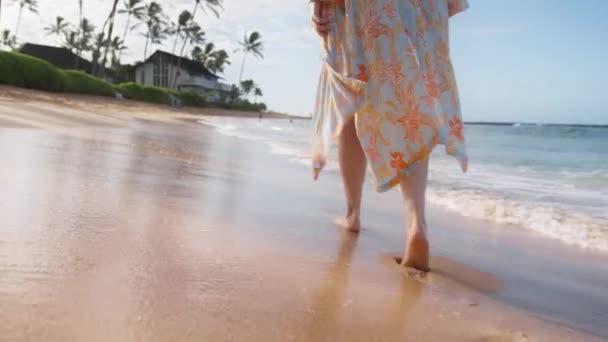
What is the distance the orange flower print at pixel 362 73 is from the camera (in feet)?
5.43

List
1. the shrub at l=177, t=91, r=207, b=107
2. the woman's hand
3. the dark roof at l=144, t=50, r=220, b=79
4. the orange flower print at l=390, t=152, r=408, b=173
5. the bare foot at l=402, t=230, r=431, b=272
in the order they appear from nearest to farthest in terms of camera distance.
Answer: the bare foot at l=402, t=230, r=431, b=272 → the orange flower print at l=390, t=152, r=408, b=173 → the woman's hand → the shrub at l=177, t=91, r=207, b=107 → the dark roof at l=144, t=50, r=220, b=79

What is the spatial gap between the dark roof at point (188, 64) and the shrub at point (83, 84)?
84.7ft

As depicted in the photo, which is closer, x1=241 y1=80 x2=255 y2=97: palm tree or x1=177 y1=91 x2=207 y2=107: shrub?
x1=177 y1=91 x2=207 y2=107: shrub

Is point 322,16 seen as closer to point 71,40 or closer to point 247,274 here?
point 247,274

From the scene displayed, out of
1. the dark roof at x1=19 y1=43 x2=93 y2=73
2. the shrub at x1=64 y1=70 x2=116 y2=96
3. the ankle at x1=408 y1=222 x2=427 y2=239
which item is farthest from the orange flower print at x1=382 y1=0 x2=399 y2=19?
the dark roof at x1=19 y1=43 x2=93 y2=73

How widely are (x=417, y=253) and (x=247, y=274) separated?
0.59 metres

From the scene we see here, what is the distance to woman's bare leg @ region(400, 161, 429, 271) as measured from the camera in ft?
4.87

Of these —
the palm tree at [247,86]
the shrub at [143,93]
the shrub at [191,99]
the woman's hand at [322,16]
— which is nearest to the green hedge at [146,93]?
the shrub at [143,93]

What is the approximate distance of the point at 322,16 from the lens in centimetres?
180

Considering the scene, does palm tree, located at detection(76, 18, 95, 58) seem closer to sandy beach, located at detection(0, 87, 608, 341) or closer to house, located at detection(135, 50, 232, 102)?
house, located at detection(135, 50, 232, 102)

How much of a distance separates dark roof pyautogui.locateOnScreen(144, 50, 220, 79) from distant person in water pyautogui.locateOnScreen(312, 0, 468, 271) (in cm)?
5080

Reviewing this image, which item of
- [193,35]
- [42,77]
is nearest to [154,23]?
[193,35]

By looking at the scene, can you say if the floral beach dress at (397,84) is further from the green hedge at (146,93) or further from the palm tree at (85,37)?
the palm tree at (85,37)

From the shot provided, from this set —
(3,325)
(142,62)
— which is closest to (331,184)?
(3,325)
